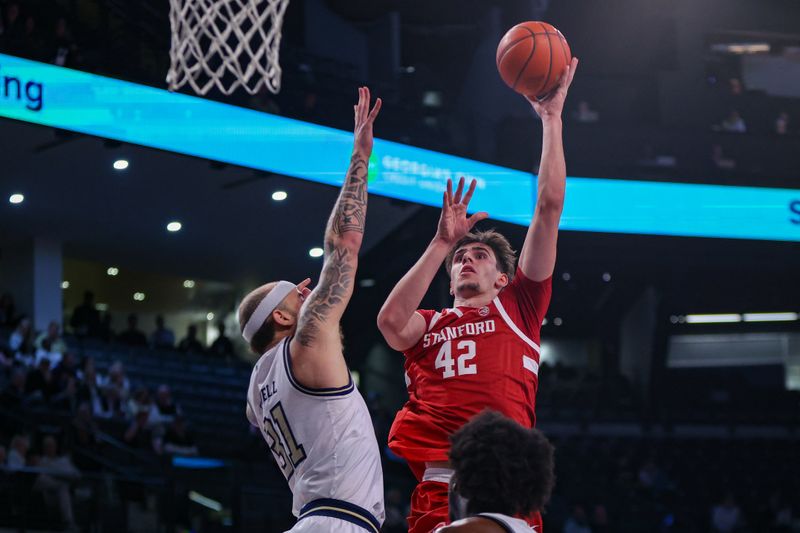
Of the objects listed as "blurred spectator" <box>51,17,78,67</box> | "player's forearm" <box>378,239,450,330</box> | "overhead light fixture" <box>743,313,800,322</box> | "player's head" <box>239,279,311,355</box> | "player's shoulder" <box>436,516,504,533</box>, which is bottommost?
"player's shoulder" <box>436,516,504,533</box>

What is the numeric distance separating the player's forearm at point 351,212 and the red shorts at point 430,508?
3.53 feet

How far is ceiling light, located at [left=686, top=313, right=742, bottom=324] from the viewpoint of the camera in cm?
2577

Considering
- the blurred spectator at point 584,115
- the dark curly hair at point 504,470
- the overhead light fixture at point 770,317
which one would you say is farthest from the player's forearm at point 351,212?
the overhead light fixture at point 770,317

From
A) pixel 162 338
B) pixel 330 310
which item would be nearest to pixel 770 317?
pixel 162 338

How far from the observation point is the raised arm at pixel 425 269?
4.29m

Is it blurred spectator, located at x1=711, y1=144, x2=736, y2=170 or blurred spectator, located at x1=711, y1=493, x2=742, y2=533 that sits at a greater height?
blurred spectator, located at x1=711, y1=144, x2=736, y2=170

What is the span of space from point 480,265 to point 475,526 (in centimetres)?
172

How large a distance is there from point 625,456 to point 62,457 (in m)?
12.0

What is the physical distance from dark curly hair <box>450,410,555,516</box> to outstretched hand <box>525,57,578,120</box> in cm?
186

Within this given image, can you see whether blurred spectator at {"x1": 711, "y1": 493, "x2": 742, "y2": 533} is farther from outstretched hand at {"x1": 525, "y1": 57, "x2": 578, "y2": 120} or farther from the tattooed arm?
the tattooed arm

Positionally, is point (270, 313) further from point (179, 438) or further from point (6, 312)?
point (6, 312)

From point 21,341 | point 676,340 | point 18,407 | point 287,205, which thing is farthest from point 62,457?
point 676,340

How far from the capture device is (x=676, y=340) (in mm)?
26266

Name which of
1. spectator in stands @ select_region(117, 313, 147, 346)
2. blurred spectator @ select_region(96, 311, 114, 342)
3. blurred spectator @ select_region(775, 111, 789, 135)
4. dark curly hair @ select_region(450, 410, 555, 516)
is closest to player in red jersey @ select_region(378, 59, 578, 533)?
dark curly hair @ select_region(450, 410, 555, 516)
